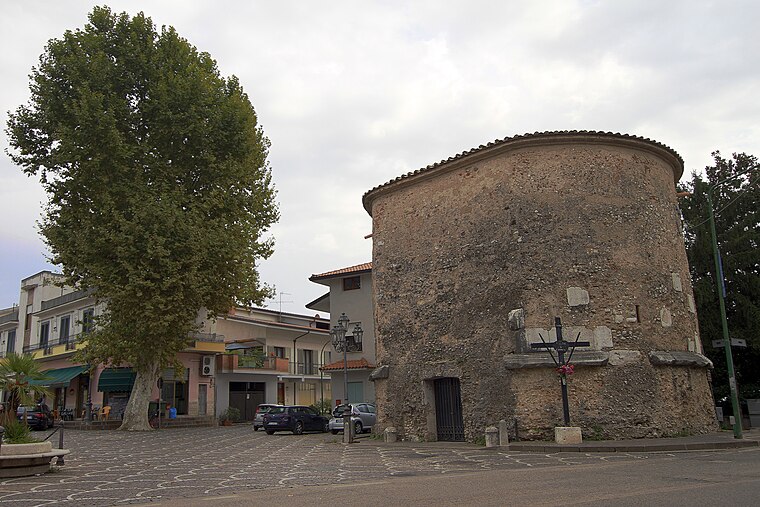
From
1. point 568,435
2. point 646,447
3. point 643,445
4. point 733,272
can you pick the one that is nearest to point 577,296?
point 568,435

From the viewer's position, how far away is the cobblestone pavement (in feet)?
32.3

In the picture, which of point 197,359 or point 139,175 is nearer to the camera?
point 139,175

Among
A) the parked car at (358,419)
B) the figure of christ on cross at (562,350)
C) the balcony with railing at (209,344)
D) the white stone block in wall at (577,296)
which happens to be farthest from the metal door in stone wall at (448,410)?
the balcony with railing at (209,344)

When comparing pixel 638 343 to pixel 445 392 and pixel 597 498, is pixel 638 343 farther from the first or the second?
pixel 597 498

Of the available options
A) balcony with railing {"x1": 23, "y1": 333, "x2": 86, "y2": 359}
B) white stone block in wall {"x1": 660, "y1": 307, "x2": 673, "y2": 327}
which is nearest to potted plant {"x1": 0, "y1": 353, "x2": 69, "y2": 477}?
white stone block in wall {"x1": 660, "y1": 307, "x2": 673, "y2": 327}

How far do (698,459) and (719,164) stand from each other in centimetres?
2045

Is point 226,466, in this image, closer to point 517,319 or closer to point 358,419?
point 517,319

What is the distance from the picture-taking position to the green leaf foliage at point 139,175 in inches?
949

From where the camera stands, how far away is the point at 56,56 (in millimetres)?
24812

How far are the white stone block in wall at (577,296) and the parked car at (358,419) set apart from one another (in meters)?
12.1

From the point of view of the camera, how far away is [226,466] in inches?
A: 551

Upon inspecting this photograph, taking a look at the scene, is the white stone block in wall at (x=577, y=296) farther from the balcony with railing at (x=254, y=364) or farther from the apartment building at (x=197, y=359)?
the balcony with railing at (x=254, y=364)

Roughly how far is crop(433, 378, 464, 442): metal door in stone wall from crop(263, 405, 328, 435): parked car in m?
10.1

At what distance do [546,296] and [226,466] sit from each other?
373 inches
